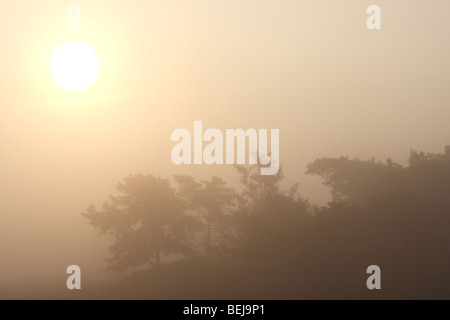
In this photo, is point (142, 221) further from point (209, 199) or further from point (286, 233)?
point (286, 233)

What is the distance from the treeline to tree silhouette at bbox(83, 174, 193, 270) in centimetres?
5

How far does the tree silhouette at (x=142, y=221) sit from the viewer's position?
2505cm

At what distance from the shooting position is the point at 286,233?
853 inches

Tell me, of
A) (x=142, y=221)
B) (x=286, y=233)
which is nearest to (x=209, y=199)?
(x=142, y=221)

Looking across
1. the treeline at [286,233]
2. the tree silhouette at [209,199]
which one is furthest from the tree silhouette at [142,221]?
the tree silhouette at [209,199]

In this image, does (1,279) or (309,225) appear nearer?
A: (309,225)

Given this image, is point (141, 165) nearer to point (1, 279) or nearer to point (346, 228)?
point (1, 279)

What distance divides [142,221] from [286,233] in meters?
8.13

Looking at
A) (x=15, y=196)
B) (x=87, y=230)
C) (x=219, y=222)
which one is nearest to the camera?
(x=219, y=222)

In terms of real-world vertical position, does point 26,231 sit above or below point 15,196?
below

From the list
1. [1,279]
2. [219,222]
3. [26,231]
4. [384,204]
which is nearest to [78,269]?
[1,279]

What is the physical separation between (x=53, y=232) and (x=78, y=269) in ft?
29.4

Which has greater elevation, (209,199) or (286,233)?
(209,199)

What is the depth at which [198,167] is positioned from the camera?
26625 mm
